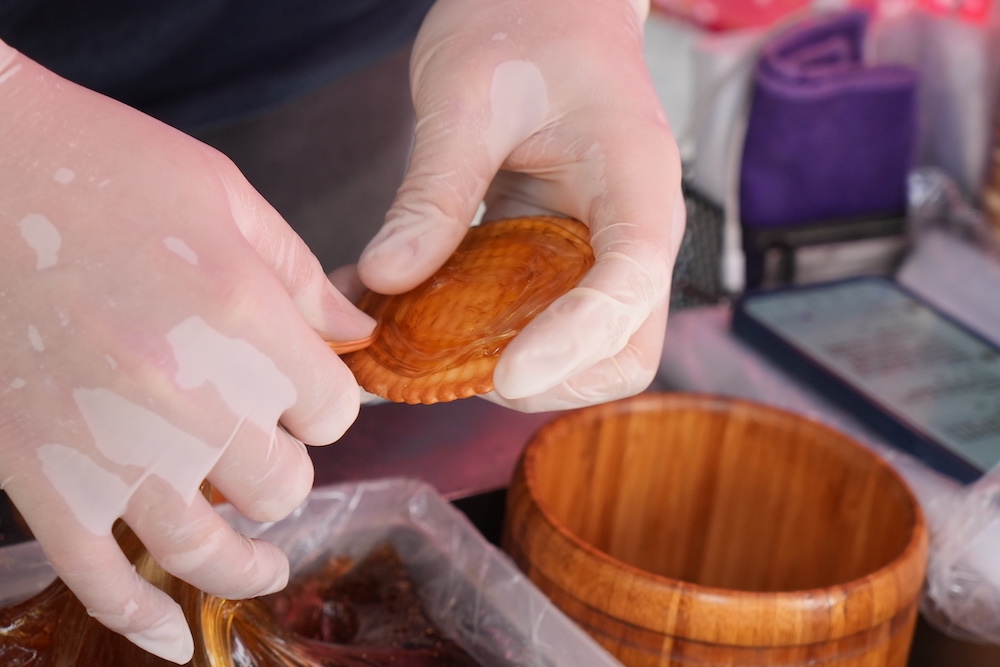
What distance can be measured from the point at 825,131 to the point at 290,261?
124 centimetres

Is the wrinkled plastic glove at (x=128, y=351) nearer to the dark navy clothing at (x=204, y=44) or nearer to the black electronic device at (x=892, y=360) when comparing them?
the dark navy clothing at (x=204, y=44)

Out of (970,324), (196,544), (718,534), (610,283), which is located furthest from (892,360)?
(196,544)

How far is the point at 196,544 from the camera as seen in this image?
708mm

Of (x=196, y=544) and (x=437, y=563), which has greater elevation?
(x=196, y=544)

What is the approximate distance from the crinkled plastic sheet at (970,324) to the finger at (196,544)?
0.74 m

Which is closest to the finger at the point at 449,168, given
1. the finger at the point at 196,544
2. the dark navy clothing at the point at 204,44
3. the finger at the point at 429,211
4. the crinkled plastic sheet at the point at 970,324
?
the finger at the point at 429,211

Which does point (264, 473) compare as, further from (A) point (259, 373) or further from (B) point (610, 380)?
(B) point (610, 380)

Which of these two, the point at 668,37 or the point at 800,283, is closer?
the point at 800,283

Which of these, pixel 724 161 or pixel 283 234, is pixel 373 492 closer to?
pixel 283 234

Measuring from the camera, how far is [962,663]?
3.68 ft

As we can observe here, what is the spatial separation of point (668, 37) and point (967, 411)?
4.63 metres

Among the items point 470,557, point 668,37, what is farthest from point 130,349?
point 668,37

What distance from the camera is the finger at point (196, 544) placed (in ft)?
2.27

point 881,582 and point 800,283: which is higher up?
point 881,582
